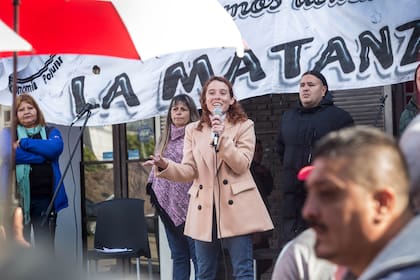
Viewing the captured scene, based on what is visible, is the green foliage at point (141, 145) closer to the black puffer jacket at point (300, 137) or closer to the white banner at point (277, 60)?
the white banner at point (277, 60)

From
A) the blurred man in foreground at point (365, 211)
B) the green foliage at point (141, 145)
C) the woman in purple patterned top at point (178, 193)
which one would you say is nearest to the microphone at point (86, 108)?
the woman in purple patterned top at point (178, 193)

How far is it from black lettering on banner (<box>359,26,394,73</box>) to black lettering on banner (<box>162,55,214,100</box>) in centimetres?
144

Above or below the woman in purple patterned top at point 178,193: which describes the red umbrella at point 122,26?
above

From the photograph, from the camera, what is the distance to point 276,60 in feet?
25.9

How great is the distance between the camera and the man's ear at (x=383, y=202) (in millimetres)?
2096

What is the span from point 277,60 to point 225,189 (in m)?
1.38

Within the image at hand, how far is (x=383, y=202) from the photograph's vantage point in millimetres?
2104

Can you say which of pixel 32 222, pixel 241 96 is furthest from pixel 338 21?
pixel 32 222

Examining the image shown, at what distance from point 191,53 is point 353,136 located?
640 centimetres

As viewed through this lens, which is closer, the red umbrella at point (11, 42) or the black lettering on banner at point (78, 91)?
the red umbrella at point (11, 42)

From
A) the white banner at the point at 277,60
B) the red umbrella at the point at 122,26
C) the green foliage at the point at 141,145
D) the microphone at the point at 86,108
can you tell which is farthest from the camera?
the green foliage at the point at 141,145

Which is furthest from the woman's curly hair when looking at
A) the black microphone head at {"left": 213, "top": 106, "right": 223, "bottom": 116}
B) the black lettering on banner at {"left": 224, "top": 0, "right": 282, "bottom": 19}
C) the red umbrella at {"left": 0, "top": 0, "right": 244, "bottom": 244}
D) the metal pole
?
the metal pole

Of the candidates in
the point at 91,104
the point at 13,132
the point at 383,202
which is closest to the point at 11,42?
the point at 13,132

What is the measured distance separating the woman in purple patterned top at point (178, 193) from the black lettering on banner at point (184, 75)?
1.60ft
